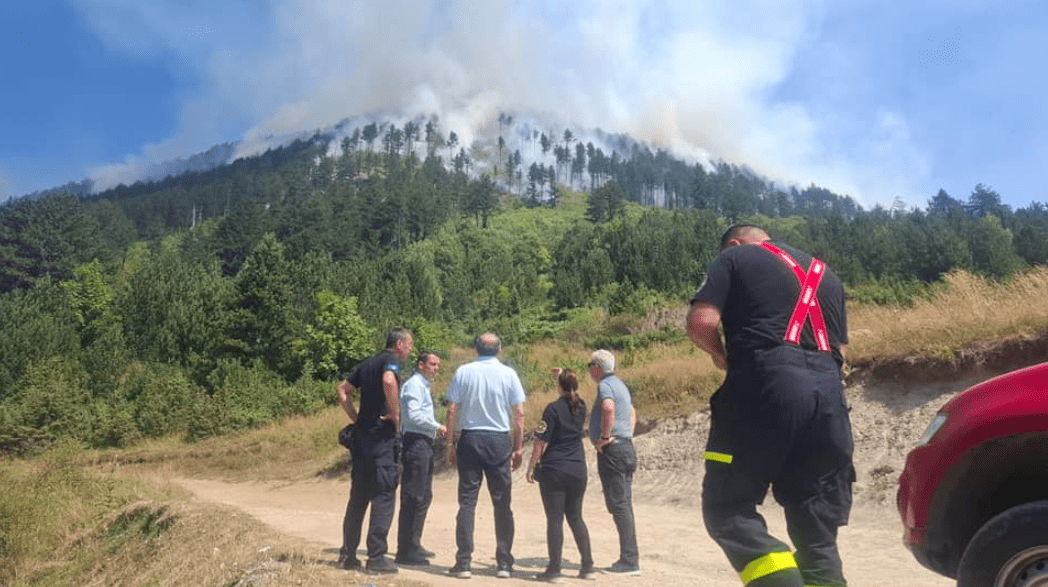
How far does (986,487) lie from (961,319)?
10120mm

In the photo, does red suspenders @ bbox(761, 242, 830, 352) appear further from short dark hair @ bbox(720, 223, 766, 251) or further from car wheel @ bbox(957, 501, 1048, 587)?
car wheel @ bbox(957, 501, 1048, 587)

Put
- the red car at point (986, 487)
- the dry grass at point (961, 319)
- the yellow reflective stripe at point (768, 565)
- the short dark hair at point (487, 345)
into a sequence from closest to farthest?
the yellow reflective stripe at point (768, 565)
the red car at point (986, 487)
the short dark hair at point (487, 345)
the dry grass at point (961, 319)

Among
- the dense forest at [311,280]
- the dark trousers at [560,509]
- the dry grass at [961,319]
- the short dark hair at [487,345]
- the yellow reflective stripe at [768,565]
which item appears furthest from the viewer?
the dense forest at [311,280]

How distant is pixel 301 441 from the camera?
78.2 ft

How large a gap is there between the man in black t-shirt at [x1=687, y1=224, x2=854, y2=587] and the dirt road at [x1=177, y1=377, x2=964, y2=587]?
12.2 feet

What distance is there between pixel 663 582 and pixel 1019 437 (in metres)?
4.13

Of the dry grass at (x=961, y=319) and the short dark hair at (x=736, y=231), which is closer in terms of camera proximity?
the short dark hair at (x=736, y=231)

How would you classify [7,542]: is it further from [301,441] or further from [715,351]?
[301,441]

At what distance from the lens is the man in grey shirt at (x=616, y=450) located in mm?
7188

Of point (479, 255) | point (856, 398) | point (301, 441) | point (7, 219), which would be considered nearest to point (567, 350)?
point (301, 441)

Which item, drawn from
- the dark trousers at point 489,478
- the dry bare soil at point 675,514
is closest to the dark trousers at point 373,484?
the dry bare soil at point 675,514

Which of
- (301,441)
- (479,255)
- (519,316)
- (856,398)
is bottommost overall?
(301,441)

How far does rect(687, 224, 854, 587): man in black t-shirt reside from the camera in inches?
120

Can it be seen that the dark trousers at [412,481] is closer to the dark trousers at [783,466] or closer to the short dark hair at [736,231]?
the short dark hair at [736,231]
